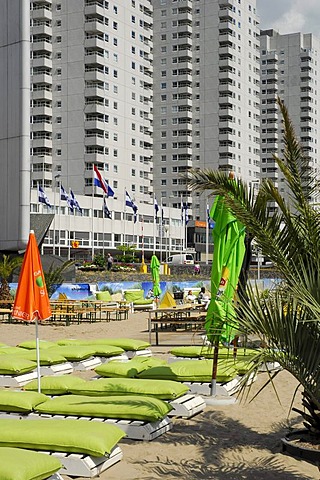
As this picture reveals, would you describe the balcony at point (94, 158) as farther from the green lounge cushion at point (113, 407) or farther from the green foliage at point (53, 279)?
the green lounge cushion at point (113, 407)

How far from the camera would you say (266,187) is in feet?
26.3

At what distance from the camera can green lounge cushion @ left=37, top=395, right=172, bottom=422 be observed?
855 cm

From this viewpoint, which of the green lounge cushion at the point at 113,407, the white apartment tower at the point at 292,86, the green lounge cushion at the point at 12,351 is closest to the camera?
the green lounge cushion at the point at 113,407

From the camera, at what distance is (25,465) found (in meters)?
6.06

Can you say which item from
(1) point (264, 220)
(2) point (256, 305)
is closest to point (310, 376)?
(2) point (256, 305)

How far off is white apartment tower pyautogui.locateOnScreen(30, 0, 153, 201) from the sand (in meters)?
71.3

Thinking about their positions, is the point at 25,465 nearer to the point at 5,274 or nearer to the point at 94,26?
the point at 5,274

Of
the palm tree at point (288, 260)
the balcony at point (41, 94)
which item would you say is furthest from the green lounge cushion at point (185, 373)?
the balcony at point (41, 94)

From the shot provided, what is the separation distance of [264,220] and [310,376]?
1.76 metres

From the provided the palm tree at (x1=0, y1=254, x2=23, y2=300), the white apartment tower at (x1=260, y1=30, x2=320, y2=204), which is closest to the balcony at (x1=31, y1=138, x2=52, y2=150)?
the white apartment tower at (x1=260, y1=30, x2=320, y2=204)

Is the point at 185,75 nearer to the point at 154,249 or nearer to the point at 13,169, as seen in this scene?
the point at 154,249

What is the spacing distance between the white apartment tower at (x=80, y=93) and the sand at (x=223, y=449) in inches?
2808

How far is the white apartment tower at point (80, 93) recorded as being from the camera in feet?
267

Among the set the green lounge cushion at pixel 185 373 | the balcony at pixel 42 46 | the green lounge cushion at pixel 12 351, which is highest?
the balcony at pixel 42 46
